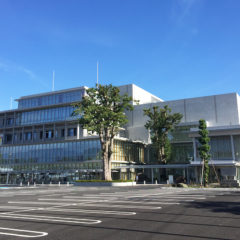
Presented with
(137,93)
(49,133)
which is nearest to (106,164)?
(49,133)

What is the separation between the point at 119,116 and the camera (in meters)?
42.3

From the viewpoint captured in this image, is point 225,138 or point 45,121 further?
point 45,121

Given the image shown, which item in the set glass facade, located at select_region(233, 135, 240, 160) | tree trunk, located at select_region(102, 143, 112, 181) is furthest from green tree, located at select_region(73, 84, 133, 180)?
glass facade, located at select_region(233, 135, 240, 160)

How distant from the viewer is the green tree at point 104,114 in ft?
136

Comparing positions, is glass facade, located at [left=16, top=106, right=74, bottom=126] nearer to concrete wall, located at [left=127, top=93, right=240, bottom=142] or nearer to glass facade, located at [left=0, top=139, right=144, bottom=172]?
glass facade, located at [left=0, top=139, right=144, bottom=172]

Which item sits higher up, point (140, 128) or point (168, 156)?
point (140, 128)

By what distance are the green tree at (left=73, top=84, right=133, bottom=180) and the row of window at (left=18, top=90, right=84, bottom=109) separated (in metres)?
19.5

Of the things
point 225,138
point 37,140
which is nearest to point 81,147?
point 37,140

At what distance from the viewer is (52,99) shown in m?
67.1

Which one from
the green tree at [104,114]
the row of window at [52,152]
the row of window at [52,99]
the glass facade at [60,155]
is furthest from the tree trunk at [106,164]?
the row of window at [52,99]

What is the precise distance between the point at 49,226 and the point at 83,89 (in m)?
56.3

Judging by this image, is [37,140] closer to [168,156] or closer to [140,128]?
[140,128]

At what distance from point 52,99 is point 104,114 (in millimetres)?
30252

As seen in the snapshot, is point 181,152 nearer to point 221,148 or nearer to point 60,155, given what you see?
point 221,148
